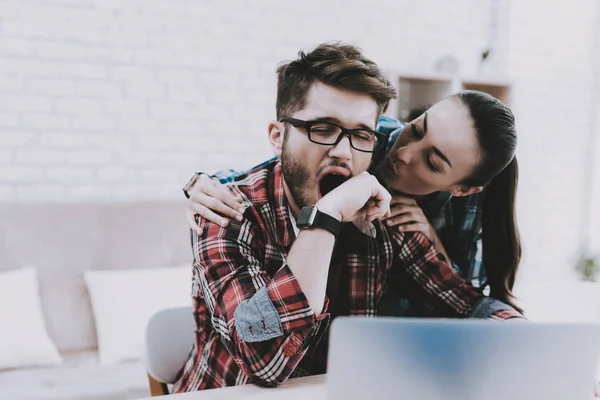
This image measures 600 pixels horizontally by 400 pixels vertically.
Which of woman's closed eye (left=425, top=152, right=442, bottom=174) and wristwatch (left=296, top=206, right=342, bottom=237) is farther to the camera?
woman's closed eye (left=425, top=152, right=442, bottom=174)

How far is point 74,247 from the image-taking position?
2.36 m

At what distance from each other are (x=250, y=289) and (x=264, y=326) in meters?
0.10

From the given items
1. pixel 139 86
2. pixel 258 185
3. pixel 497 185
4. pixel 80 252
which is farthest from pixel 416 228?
pixel 139 86

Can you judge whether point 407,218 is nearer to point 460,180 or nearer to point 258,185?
point 460,180

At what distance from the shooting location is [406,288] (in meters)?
1.44

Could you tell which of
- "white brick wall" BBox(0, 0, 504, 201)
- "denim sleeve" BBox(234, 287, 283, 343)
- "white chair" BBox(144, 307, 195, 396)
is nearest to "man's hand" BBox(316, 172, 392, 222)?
"denim sleeve" BBox(234, 287, 283, 343)

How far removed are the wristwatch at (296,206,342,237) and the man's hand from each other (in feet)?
0.04

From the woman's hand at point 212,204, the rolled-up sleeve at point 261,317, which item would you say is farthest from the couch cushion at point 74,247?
the rolled-up sleeve at point 261,317

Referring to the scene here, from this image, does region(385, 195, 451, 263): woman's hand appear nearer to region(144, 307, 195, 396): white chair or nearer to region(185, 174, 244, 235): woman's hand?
region(185, 174, 244, 235): woman's hand

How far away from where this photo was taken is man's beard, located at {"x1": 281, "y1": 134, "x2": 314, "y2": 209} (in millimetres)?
1206

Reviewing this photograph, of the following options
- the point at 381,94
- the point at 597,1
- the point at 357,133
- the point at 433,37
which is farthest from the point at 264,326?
the point at 597,1

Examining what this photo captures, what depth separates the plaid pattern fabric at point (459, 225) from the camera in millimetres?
1588

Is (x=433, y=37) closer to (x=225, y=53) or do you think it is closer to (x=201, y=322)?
(x=225, y=53)

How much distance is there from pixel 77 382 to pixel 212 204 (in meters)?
1.24
